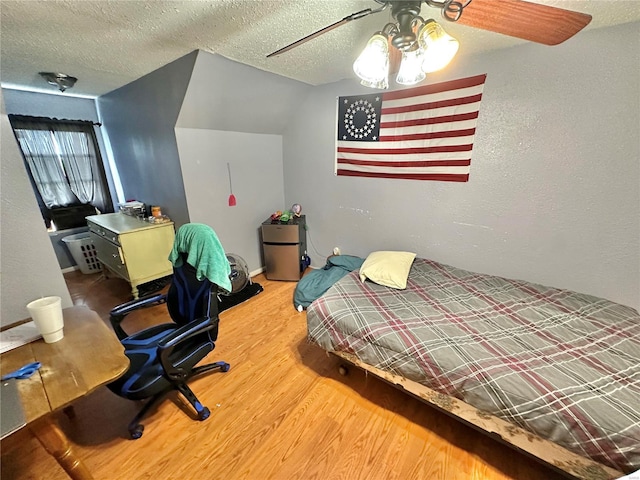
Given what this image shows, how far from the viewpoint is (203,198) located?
109 inches

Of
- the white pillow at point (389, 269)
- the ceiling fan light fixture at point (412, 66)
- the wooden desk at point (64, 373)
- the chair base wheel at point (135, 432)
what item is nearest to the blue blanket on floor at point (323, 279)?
the white pillow at point (389, 269)

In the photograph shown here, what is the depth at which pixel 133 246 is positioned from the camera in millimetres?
2594

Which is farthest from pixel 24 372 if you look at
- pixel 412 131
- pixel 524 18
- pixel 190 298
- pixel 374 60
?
pixel 412 131

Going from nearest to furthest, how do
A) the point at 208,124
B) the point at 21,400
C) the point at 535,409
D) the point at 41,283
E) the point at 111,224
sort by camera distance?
the point at 21,400 < the point at 535,409 < the point at 41,283 < the point at 208,124 < the point at 111,224

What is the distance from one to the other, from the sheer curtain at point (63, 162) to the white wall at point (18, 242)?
111 inches

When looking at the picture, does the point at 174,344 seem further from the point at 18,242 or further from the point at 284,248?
the point at 284,248

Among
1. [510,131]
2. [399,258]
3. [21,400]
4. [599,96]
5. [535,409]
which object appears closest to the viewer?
[21,400]

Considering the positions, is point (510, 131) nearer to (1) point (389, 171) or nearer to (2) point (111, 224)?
(1) point (389, 171)

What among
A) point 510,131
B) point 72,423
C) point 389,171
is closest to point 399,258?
point 389,171

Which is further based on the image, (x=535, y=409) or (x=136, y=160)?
(x=136, y=160)

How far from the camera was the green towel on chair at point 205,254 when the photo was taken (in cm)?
153

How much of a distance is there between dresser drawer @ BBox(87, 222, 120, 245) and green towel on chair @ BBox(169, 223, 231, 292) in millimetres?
1502

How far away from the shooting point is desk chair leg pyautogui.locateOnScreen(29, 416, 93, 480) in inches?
34.2

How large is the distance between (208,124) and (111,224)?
1.55m
